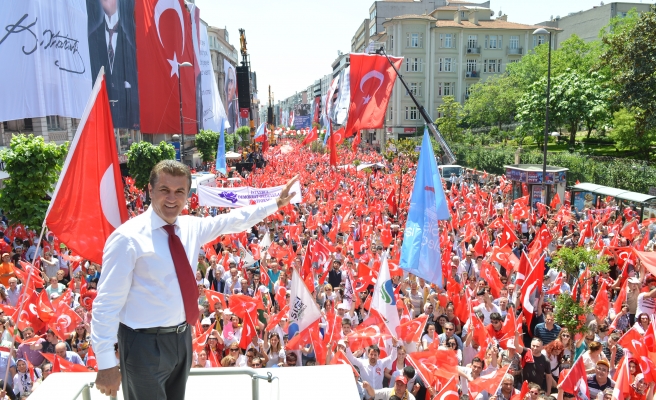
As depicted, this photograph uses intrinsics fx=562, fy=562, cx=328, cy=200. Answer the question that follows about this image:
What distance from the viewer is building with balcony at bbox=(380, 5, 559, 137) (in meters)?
63.9

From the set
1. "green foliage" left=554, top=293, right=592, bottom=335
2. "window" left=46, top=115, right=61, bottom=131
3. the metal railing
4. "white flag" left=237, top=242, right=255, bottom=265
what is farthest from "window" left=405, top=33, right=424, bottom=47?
the metal railing

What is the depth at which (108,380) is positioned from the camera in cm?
244

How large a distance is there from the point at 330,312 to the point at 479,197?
514 inches

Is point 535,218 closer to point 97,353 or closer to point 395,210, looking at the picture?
point 395,210

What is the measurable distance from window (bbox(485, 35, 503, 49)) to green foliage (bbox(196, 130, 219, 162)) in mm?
36916

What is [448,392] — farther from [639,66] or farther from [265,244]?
[639,66]

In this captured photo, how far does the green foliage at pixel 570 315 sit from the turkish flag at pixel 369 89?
13607mm

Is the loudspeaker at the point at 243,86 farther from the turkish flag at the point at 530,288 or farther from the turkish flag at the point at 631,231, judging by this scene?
the turkish flag at the point at 530,288

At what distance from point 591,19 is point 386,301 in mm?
71526

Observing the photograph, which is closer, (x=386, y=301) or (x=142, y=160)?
(x=386, y=301)

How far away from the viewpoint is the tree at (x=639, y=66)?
26731mm

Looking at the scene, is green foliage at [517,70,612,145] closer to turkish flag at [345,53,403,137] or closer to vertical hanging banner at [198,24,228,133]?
turkish flag at [345,53,403,137]

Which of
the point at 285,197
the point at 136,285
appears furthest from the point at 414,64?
the point at 136,285

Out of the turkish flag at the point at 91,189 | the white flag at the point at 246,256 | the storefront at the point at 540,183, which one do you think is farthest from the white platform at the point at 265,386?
the storefront at the point at 540,183
